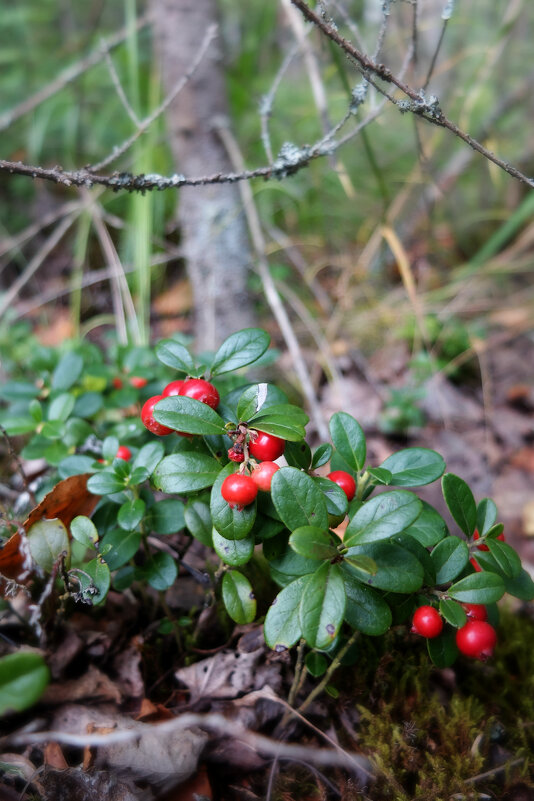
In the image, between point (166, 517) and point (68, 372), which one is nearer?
point (166, 517)

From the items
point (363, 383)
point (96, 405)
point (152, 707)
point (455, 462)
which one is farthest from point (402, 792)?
point (363, 383)

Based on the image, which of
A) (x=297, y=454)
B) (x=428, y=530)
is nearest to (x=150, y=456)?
(x=297, y=454)

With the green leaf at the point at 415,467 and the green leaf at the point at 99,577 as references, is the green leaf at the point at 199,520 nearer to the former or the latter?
the green leaf at the point at 99,577

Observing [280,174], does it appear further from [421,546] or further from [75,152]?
[75,152]

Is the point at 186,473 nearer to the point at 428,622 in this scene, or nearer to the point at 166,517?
the point at 166,517

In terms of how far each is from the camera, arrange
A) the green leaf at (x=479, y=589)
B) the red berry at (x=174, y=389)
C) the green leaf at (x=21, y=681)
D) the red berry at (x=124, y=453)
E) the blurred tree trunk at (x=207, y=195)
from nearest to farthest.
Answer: the green leaf at (x=21, y=681) → the green leaf at (x=479, y=589) → the red berry at (x=174, y=389) → the red berry at (x=124, y=453) → the blurred tree trunk at (x=207, y=195)

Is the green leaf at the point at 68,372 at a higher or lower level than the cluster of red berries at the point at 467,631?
higher

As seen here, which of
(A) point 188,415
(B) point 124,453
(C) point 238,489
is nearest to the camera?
(C) point 238,489

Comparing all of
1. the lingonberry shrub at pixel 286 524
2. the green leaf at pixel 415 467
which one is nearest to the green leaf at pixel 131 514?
the lingonberry shrub at pixel 286 524
